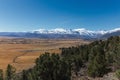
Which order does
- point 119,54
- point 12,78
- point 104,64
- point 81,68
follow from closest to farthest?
1. point 119,54
2. point 104,64
3. point 12,78
4. point 81,68

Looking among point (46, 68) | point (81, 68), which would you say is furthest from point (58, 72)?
point (81, 68)

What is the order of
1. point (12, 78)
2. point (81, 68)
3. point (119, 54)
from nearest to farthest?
point (119, 54), point (12, 78), point (81, 68)

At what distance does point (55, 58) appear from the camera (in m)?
A: 58.7

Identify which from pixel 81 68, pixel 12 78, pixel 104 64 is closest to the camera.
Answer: pixel 104 64

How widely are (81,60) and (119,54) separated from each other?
852 inches

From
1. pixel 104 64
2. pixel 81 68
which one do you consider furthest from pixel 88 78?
pixel 81 68

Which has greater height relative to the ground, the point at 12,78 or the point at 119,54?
the point at 119,54

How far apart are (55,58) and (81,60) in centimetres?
1547

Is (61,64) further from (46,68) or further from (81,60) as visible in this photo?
(81,60)

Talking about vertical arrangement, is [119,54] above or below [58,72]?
above

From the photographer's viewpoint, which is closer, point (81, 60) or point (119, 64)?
point (119, 64)

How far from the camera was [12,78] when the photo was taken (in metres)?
65.2

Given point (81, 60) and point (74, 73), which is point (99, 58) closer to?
point (74, 73)

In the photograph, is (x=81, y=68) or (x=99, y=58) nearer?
(x=99, y=58)
